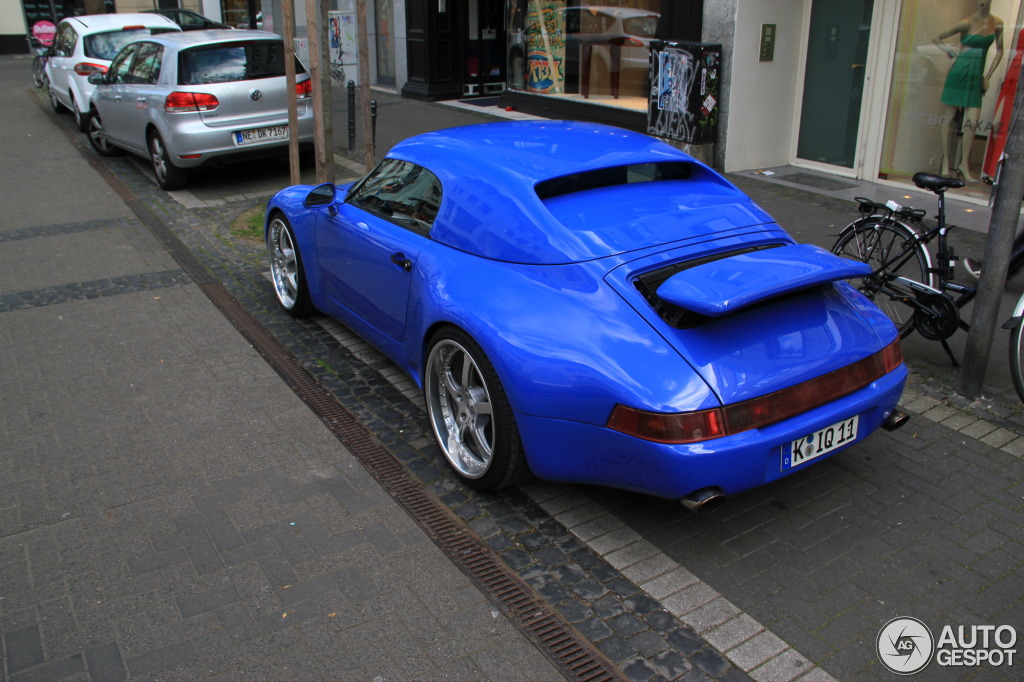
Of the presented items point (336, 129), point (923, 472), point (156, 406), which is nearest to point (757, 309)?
point (923, 472)

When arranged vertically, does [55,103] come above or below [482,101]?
below

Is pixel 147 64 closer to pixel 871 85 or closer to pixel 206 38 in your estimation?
pixel 206 38

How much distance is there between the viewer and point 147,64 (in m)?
10.3

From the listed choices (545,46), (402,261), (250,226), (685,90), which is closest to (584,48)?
(545,46)

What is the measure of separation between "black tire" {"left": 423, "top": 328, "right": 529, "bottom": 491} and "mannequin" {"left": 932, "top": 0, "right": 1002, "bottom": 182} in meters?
7.20

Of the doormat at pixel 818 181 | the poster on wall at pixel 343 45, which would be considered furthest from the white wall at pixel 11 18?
the doormat at pixel 818 181

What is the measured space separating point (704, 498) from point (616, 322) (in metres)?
0.79

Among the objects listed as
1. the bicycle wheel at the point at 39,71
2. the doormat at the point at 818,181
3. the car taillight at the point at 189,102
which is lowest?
the doormat at the point at 818,181

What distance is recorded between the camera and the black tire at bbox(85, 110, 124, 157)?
12094 millimetres

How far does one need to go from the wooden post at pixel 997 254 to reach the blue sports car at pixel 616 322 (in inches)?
48.8

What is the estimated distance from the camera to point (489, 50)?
658 inches

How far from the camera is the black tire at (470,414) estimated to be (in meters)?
3.76

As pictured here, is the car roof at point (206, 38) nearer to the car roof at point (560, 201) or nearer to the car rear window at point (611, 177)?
the car roof at point (560, 201)

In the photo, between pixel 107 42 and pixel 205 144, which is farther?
pixel 107 42
